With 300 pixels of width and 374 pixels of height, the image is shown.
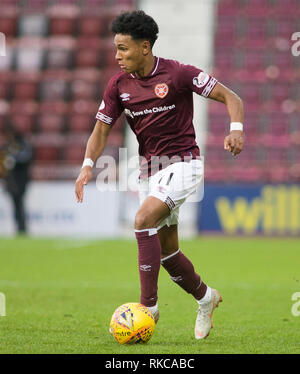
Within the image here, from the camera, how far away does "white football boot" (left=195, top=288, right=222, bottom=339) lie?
17.5 feet

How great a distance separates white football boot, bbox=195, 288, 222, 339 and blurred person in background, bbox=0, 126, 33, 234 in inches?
412

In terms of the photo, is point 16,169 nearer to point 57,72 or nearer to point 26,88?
point 26,88

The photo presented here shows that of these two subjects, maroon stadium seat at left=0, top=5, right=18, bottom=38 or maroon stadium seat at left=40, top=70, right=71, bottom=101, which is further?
maroon stadium seat at left=0, top=5, right=18, bottom=38

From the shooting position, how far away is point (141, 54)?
532 cm

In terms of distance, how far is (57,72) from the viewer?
787 inches

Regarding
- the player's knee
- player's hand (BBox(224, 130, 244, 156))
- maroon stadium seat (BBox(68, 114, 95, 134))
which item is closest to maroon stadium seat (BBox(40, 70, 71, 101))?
maroon stadium seat (BBox(68, 114, 95, 134))

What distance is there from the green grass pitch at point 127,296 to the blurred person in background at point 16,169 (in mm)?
1425

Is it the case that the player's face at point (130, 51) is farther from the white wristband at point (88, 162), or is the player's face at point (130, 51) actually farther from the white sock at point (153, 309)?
the white sock at point (153, 309)

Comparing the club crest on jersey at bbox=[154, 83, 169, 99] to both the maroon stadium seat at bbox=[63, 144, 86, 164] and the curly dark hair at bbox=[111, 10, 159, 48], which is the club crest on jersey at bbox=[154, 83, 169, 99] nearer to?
the curly dark hair at bbox=[111, 10, 159, 48]

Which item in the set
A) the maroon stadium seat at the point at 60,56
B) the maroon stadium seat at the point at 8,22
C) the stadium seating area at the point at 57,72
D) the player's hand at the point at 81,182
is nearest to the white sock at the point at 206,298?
the player's hand at the point at 81,182

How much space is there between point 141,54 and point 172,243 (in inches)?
52.4

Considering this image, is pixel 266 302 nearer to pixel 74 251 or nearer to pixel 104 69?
pixel 74 251

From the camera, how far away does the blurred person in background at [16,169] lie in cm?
1572
